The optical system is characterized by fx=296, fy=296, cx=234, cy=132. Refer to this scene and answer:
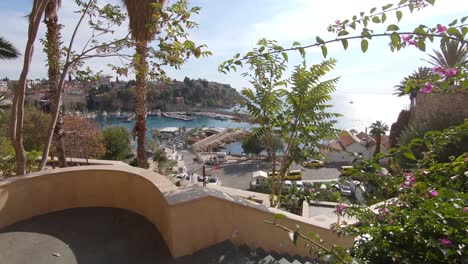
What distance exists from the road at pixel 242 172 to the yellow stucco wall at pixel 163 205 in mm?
23376

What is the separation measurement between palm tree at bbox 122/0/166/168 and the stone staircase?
281cm

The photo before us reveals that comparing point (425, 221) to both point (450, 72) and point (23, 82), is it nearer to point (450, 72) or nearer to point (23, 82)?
point (450, 72)

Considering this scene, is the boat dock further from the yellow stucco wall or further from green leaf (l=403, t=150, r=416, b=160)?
green leaf (l=403, t=150, r=416, b=160)

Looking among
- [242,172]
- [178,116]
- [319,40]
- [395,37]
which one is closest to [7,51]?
[319,40]

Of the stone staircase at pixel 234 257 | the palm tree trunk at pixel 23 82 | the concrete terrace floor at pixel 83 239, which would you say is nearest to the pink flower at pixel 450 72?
the stone staircase at pixel 234 257

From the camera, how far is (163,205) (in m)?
3.42

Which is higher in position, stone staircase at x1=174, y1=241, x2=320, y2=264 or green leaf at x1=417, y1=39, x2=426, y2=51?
green leaf at x1=417, y1=39, x2=426, y2=51

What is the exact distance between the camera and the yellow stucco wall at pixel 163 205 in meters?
3.19

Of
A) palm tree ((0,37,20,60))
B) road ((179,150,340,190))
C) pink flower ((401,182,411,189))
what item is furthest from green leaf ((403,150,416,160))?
road ((179,150,340,190))

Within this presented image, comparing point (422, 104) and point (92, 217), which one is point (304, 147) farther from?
point (422, 104)

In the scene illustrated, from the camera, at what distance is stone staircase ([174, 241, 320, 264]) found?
3004 millimetres

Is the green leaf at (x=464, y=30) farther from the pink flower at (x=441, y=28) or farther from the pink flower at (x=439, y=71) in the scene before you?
the pink flower at (x=439, y=71)

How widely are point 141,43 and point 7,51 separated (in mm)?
4957

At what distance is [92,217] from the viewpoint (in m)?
4.11
